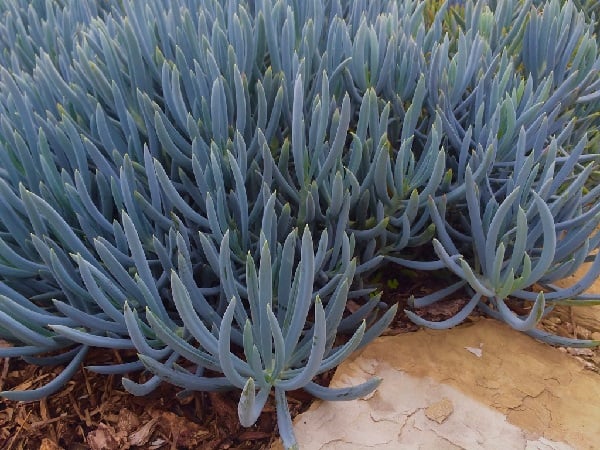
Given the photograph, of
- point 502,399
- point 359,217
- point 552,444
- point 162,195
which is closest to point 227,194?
point 162,195

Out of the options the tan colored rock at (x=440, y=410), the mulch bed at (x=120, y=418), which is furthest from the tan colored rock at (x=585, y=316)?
the tan colored rock at (x=440, y=410)

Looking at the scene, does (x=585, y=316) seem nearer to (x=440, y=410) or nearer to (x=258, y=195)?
(x=440, y=410)

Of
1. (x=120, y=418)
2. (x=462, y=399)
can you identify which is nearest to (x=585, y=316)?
(x=462, y=399)

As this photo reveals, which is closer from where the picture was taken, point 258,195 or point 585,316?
point 258,195

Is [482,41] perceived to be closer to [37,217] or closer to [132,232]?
[132,232]

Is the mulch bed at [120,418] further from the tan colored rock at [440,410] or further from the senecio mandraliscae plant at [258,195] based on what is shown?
the tan colored rock at [440,410]

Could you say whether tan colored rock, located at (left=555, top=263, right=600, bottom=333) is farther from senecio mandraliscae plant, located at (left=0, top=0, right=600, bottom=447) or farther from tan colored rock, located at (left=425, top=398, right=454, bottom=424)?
tan colored rock, located at (left=425, top=398, right=454, bottom=424)
